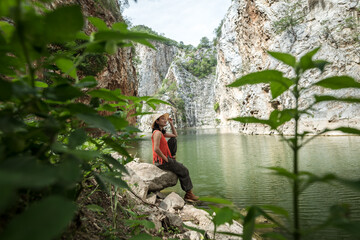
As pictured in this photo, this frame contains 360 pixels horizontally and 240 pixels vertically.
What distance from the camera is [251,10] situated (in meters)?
23.7

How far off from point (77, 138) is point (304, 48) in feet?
72.8

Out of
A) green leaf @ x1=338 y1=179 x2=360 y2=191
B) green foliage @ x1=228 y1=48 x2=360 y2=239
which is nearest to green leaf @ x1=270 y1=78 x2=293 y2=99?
green foliage @ x1=228 y1=48 x2=360 y2=239

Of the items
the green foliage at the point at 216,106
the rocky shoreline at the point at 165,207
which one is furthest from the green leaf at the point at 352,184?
the green foliage at the point at 216,106

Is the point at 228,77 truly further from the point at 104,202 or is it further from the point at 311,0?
the point at 104,202

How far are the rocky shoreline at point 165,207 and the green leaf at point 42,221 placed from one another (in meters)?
0.46

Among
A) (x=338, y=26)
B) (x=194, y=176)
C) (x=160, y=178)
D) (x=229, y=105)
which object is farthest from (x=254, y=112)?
(x=160, y=178)

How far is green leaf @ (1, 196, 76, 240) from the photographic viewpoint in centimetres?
23

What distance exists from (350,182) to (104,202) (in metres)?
1.49

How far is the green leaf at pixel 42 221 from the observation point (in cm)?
23

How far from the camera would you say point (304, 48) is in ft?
60.3

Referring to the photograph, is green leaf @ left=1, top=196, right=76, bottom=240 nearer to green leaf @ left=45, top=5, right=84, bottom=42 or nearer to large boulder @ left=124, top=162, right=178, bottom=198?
green leaf @ left=45, top=5, right=84, bottom=42

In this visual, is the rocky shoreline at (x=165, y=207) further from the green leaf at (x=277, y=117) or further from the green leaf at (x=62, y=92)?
the green leaf at (x=62, y=92)

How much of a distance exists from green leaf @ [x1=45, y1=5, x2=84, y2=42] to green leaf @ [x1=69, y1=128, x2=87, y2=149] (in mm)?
227

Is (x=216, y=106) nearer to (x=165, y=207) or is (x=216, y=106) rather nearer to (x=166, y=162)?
(x=166, y=162)
